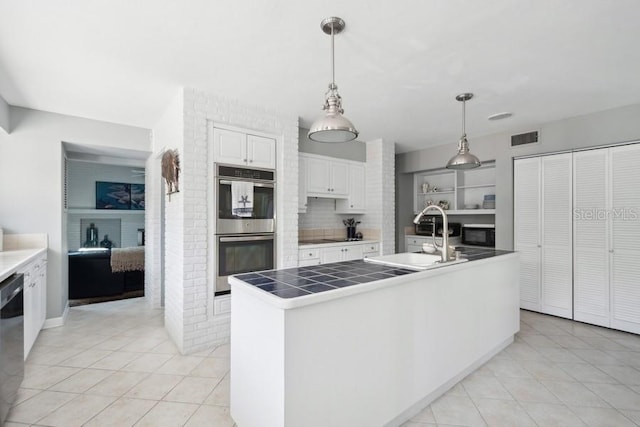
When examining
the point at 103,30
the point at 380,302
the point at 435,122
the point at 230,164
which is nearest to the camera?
the point at 380,302

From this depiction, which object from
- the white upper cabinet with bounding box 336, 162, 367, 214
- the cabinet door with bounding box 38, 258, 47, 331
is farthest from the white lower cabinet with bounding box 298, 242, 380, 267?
the cabinet door with bounding box 38, 258, 47, 331

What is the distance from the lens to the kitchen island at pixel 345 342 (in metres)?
1.47

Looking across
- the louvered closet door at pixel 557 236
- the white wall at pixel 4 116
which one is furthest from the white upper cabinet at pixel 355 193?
the white wall at pixel 4 116

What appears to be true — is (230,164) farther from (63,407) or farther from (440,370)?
(440,370)

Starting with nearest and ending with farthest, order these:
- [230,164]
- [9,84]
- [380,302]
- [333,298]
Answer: [333,298] → [380,302] → [9,84] → [230,164]

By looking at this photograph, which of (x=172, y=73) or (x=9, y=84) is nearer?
(x=172, y=73)

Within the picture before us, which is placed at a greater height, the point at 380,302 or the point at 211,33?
the point at 211,33

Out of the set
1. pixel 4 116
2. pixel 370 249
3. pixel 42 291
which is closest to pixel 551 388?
pixel 370 249

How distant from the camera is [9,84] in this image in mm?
2904

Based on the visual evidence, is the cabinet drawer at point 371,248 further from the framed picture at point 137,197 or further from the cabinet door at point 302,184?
the framed picture at point 137,197

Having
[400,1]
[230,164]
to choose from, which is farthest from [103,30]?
[400,1]

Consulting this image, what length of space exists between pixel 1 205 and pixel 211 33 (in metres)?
3.24

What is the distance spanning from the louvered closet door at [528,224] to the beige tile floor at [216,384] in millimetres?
771

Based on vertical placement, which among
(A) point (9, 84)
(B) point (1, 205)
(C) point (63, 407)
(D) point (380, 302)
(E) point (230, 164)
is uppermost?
(A) point (9, 84)
